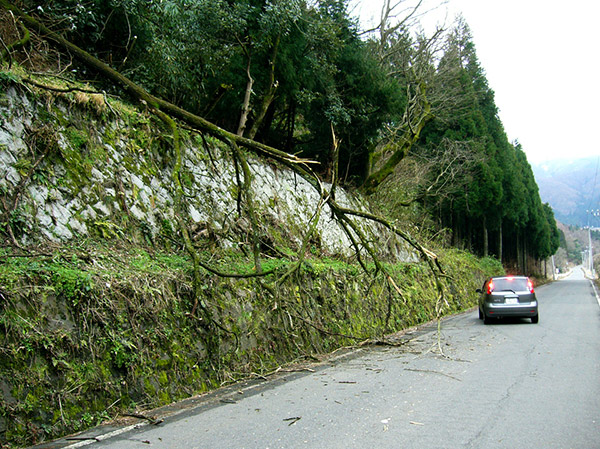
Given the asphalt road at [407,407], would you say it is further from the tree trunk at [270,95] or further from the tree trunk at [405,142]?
the tree trunk at [405,142]

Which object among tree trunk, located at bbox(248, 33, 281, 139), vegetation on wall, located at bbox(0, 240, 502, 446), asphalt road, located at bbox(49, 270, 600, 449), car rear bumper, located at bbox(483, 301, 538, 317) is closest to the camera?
asphalt road, located at bbox(49, 270, 600, 449)

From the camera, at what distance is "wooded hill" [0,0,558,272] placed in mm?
11375

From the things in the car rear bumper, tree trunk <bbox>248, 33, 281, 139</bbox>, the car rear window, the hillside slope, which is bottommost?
the car rear bumper

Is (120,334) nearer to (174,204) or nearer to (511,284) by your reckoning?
(174,204)

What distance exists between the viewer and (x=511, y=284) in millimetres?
15219

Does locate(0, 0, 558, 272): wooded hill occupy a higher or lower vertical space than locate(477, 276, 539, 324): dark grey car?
higher

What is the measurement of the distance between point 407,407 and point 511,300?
1047 centimetres

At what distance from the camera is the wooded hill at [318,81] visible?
1138cm

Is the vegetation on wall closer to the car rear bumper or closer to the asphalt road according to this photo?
the asphalt road

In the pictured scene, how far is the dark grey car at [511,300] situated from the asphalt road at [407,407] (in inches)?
204

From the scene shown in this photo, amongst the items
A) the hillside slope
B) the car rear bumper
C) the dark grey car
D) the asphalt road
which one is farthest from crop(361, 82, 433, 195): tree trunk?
the asphalt road

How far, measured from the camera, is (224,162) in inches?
516

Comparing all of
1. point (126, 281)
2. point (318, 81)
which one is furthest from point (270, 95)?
point (126, 281)

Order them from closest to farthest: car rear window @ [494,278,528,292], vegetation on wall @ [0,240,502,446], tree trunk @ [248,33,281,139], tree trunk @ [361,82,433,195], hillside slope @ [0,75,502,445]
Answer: vegetation on wall @ [0,240,502,446] < hillside slope @ [0,75,502,445] < tree trunk @ [248,33,281,139] < car rear window @ [494,278,528,292] < tree trunk @ [361,82,433,195]
